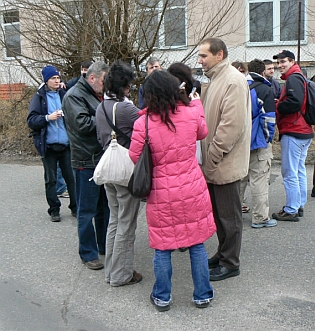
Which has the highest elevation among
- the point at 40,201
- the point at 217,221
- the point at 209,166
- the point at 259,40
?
the point at 259,40

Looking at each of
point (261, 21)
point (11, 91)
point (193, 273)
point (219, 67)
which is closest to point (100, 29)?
point (11, 91)

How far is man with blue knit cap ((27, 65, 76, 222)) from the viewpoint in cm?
586

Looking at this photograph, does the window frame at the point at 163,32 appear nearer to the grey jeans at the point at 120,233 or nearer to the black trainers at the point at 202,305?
the grey jeans at the point at 120,233

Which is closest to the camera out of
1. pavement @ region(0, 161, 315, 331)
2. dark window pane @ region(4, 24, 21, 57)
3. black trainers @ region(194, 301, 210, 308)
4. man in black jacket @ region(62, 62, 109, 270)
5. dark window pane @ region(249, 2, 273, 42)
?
pavement @ region(0, 161, 315, 331)

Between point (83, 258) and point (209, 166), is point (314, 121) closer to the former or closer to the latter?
point (209, 166)

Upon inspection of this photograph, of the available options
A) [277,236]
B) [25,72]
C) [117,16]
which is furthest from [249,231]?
[25,72]

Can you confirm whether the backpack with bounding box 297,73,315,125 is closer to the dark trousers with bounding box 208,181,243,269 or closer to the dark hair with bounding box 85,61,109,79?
the dark trousers with bounding box 208,181,243,269

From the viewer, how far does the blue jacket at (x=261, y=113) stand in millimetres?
5316

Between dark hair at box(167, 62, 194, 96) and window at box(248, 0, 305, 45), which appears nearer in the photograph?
dark hair at box(167, 62, 194, 96)

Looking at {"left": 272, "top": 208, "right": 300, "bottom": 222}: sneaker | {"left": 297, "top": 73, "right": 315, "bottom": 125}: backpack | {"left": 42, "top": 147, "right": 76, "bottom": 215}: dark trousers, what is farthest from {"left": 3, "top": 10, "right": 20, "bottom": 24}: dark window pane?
{"left": 272, "top": 208, "right": 300, "bottom": 222}: sneaker

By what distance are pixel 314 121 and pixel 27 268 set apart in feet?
11.0

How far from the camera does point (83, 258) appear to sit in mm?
4719

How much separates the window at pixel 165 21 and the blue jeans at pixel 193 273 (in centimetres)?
626

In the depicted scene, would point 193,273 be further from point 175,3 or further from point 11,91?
point 11,91
